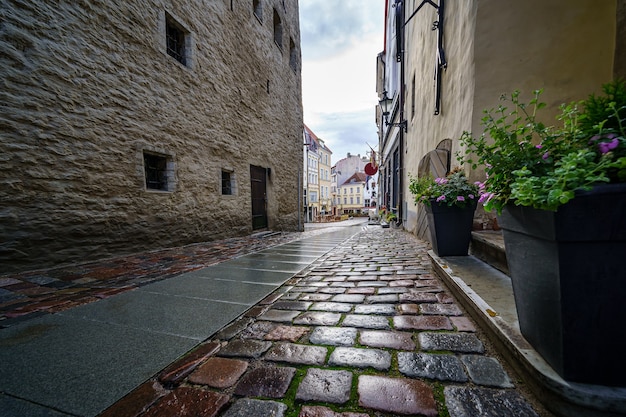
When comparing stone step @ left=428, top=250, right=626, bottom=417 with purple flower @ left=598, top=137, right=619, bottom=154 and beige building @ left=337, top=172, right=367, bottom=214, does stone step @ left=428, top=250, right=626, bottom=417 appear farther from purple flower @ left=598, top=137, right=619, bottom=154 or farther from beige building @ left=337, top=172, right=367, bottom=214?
beige building @ left=337, top=172, right=367, bottom=214

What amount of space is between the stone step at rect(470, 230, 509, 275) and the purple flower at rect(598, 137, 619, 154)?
145 centimetres

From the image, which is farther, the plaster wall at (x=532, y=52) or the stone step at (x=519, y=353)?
the plaster wall at (x=532, y=52)

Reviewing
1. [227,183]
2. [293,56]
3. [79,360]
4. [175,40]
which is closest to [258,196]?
[227,183]

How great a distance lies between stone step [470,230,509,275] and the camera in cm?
208

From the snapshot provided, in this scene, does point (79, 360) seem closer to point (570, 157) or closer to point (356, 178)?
point (570, 157)

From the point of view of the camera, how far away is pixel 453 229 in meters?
2.75

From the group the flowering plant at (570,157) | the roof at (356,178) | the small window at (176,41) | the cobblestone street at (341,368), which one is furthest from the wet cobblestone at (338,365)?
the roof at (356,178)

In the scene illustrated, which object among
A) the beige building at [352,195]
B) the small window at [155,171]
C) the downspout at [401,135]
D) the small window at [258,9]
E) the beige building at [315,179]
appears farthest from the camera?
the beige building at [352,195]

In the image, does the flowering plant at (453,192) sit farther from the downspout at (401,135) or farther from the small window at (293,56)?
the small window at (293,56)

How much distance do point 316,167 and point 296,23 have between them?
22.3m

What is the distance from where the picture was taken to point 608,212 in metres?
0.75

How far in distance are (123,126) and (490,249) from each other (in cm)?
518

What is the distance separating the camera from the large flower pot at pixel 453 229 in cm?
274

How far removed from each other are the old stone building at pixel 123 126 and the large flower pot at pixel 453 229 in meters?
4.47
